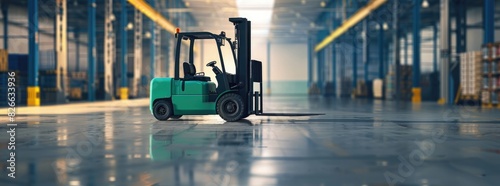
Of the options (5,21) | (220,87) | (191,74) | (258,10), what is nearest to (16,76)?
(5,21)

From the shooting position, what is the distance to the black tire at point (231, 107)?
10477mm

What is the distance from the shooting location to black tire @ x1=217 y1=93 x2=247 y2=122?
1048 centimetres

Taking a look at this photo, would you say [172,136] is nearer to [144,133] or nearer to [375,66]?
[144,133]

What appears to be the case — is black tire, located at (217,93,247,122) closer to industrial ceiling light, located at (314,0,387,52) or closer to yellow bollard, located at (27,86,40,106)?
yellow bollard, located at (27,86,40,106)

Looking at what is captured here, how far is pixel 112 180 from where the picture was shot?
158 inches

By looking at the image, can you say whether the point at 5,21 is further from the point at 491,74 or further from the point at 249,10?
the point at 491,74

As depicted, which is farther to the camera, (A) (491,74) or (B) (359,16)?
(B) (359,16)

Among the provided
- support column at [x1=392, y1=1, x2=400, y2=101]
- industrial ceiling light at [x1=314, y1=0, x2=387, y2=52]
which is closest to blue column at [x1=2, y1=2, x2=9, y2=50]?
industrial ceiling light at [x1=314, y1=0, x2=387, y2=52]

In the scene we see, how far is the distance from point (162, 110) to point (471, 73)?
13906 mm

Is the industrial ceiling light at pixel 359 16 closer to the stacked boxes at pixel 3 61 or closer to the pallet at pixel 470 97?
the pallet at pixel 470 97

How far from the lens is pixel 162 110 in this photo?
36.9 feet

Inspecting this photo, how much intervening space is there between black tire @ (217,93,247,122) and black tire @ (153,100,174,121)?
3.97 feet

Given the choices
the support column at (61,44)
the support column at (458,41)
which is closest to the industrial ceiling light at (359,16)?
the support column at (458,41)

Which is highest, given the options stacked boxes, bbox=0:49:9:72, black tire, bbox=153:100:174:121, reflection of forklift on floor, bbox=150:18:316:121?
stacked boxes, bbox=0:49:9:72
